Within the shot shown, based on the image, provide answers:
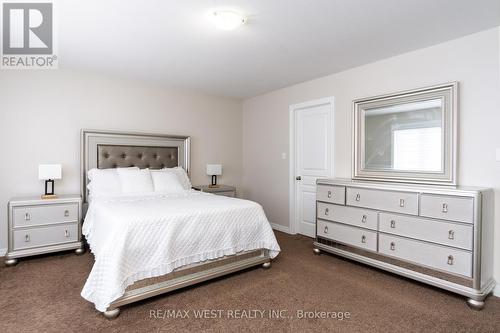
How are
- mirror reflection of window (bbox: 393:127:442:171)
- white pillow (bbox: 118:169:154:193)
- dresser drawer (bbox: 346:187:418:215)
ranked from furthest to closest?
white pillow (bbox: 118:169:154:193) → mirror reflection of window (bbox: 393:127:442:171) → dresser drawer (bbox: 346:187:418:215)

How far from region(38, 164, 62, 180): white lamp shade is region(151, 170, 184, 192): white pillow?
1095 mm

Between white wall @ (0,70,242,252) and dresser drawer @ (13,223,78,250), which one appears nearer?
dresser drawer @ (13,223,78,250)

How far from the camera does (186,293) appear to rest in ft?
8.36

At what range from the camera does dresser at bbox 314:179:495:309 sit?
2.35 m

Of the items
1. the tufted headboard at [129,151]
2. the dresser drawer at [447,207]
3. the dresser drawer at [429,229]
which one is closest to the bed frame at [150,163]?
the tufted headboard at [129,151]

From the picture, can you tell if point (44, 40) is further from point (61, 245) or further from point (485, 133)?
point (485, 133)

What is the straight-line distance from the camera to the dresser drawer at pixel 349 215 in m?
3.05

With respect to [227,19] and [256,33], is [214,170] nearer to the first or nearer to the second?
[256,33]

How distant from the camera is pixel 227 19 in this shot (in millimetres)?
2318

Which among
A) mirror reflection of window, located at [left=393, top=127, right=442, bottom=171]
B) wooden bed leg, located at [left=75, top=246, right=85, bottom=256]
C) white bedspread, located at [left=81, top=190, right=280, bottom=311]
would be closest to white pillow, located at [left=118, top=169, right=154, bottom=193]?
white bedspread, located at [left=81, top=190, right=280, bottom=311]

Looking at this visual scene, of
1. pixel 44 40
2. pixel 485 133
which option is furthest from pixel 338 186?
pixel 44 40

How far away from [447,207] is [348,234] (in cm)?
107

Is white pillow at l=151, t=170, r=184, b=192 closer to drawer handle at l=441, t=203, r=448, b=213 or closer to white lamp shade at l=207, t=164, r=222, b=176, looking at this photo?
white lamp shade at l=207, t=164, r=222, b=176

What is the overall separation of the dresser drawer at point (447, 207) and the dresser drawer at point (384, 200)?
0.09m
